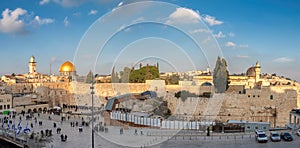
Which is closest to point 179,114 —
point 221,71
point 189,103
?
point 189,103

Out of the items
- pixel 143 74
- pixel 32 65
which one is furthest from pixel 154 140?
pixel 32 65

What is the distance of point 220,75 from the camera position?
31219 mm

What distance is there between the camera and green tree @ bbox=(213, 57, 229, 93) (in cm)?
2995

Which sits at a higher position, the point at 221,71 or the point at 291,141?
the point at 221,71

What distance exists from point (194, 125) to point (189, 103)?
293 inches

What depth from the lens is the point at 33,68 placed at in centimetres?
6062

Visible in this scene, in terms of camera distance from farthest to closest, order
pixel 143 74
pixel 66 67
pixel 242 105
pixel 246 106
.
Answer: pixel 66 67 < pixel 143 74 < pixel 242 105 < pixel 246 106

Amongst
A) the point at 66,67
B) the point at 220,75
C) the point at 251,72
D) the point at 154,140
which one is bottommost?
the point at 154,140

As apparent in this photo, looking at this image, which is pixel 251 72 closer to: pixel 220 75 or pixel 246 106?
pixel 220 75

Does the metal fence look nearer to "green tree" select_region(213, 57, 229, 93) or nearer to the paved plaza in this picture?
the paved plaza

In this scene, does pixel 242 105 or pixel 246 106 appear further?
pixel 242 105

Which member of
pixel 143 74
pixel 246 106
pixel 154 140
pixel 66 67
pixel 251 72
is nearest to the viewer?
pixel 154 140

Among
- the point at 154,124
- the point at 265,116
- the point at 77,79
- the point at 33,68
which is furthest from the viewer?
A: the point at 33,68

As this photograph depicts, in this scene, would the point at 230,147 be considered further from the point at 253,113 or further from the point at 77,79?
the point at 77,79
